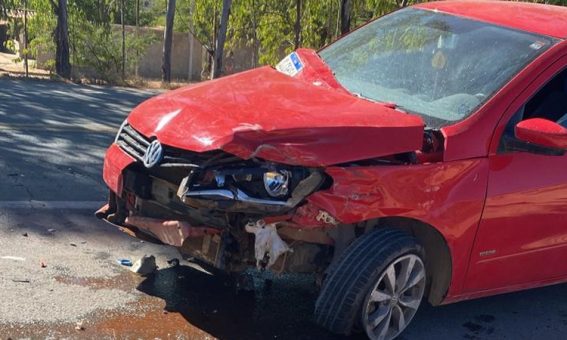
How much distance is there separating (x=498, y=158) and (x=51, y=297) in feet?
9.43

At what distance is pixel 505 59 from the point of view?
4633 mm

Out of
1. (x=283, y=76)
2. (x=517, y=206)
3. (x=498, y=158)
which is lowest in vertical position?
(x=517, y=206)

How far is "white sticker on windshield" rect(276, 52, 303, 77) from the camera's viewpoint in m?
5.21

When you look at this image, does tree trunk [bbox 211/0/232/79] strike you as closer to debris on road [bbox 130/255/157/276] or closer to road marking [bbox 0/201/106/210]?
road marking [bbox 0/201/106/210]

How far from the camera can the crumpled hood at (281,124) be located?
12.4ft

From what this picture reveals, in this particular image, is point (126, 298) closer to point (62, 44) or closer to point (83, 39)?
point (62, 44)

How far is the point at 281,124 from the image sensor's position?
3.88 metres

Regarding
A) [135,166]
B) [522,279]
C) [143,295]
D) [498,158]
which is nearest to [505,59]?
[498,158]

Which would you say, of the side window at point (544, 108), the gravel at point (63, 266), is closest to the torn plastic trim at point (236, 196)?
the gravel at point (63, 266)

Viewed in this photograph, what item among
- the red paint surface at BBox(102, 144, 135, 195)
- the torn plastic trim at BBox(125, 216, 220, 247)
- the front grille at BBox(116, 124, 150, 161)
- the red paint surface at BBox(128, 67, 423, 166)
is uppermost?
the red paint surface at BBox(128, 67, 423, 166)

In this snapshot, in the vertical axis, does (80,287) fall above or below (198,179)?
below

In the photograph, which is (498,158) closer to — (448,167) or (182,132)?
(448,167)

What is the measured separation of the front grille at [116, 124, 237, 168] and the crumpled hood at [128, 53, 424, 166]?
0.20 ft

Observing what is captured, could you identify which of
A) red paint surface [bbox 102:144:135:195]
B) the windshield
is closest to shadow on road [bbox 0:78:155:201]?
red paint surface [bbox 102:144:135:195]
